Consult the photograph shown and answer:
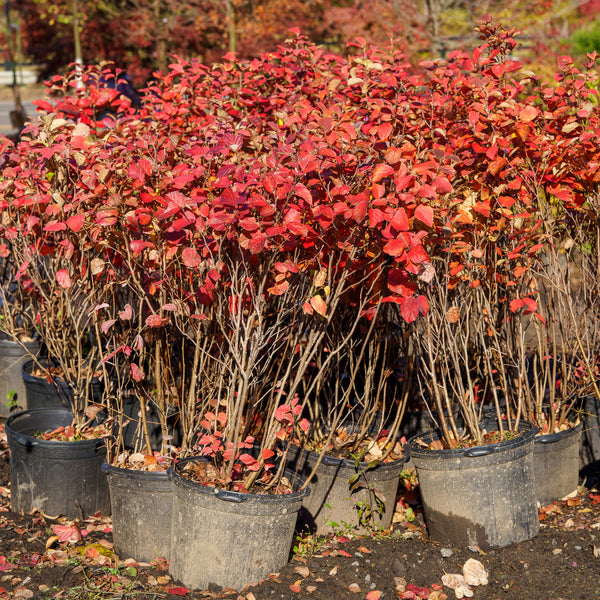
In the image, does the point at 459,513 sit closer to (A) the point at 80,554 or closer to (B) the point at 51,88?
(A) the point at 80,554

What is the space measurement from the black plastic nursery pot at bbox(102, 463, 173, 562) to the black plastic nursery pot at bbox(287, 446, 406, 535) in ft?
1.94

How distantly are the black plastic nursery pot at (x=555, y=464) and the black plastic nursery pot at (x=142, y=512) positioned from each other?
1.62 metres

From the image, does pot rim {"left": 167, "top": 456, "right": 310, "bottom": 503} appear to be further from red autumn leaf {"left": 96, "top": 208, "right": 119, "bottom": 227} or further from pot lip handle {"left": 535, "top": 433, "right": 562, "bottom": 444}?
pot lip handle {"left": 535, "top": 433, "right": 562, "bottom": 444}

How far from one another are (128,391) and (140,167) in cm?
118

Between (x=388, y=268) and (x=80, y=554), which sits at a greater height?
(x=388, y=268)

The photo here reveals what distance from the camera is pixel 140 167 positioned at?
2607 millimetres

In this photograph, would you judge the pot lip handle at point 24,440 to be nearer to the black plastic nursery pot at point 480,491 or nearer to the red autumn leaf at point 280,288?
the red autumn leaf at point 280,288

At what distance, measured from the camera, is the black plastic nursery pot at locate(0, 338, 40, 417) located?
441 centimetres

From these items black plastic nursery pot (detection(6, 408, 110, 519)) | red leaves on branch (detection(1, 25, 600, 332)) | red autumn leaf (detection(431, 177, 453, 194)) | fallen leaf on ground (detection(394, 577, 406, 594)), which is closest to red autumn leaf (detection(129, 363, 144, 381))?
red leaves on branch (detection(1, 25, 600, 332))

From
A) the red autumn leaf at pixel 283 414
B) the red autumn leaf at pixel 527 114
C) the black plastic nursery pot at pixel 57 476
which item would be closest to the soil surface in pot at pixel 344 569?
the black plastic nursery pot at pixel 57 476

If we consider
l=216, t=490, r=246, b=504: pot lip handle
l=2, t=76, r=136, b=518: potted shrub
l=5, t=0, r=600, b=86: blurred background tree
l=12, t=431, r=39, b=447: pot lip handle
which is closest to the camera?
l=216, t=490, r=246, b=504: pot lip handle

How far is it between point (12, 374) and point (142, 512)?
6.78ft

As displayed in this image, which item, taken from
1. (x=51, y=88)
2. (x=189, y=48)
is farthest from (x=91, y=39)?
(x=51, y=88)

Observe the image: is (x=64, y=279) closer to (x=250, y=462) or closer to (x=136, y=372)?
(x=136, y=372)
